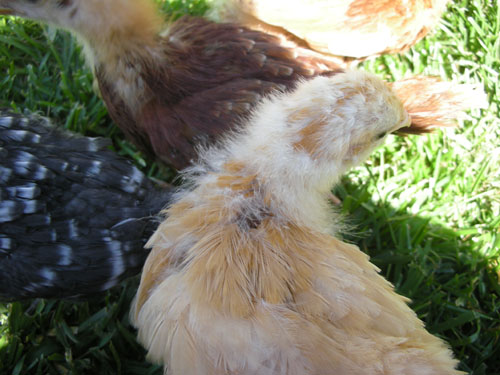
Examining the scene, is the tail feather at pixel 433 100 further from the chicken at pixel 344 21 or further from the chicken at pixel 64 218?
the chicken at pixel 64 218

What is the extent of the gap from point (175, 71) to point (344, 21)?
86 centimetres

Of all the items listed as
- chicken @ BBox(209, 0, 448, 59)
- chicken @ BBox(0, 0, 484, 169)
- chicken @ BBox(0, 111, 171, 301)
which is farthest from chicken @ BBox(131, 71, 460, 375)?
chicken @ BBox(209, 0, 448, 59)

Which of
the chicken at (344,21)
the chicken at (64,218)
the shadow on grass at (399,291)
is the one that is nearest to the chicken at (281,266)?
the chicken at (64,218)

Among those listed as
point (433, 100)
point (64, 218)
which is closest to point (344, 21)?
point (433, 100)

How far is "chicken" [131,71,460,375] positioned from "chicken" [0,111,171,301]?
0.62 feet

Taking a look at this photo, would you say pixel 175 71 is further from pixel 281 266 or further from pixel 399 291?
pixel 399 291

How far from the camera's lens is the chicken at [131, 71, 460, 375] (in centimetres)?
115

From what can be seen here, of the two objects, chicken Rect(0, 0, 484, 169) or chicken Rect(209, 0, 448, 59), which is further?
chicken Rect(209, 0, 448, 59)

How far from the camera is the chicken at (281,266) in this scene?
1.15 m

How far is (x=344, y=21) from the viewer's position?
212cm

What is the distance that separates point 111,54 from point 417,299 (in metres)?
1.79

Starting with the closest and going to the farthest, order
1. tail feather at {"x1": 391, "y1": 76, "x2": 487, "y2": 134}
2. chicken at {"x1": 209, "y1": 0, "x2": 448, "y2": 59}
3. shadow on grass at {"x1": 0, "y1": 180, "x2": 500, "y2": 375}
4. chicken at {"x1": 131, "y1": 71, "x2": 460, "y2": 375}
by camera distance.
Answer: chicken at {"x1": 131, "y1": 71, "x2": 460, "y2": 375}
shadow on grass at {"x1": 0, "y1": 180, "x2": 500, "y2": 375}
tail feather at {"x1": 391, "y1": 76, "x2": 487, "y2": 134}
chicken at {"x1": 209, "y1": 0, "x2": 448, "y2": 59}

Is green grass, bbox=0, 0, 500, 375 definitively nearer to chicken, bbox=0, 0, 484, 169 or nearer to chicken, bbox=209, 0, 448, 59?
chicken, bbox=0, 0, 484, 169

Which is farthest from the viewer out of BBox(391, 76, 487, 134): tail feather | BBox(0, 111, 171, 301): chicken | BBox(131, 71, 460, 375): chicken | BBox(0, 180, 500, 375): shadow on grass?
BBox(391, 76, 487, 134): tail feather
